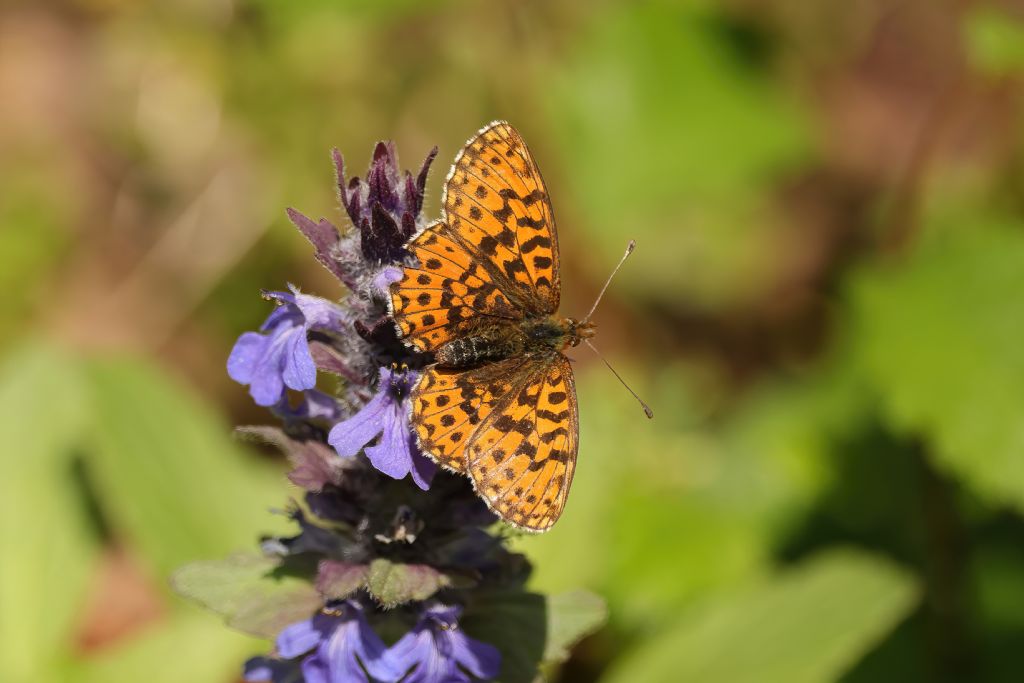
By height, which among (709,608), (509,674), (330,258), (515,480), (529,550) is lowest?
(709,608)

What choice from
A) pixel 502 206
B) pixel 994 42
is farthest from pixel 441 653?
pixel 994 42

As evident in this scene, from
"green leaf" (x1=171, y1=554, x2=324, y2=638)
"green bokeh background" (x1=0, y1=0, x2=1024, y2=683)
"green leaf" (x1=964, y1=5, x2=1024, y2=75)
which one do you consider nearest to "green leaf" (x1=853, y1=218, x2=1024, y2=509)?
"green bokeh background" (x1=0, y1=0, x2=1024, y2=683)

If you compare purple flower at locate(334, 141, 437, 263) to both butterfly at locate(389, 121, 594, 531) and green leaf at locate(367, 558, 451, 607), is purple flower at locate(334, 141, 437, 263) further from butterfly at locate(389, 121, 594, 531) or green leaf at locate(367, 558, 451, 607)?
green leaf at locate(367, 558, 451, 607)

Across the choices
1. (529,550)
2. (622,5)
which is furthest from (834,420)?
(622,5)

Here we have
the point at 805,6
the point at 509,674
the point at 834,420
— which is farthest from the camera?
the point at 805,6

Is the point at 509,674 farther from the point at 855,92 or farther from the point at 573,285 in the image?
the point at 855,92

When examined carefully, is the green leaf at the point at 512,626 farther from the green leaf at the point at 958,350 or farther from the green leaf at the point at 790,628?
the green leaf at the point at 958,350

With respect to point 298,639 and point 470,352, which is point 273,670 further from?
point 470,352
